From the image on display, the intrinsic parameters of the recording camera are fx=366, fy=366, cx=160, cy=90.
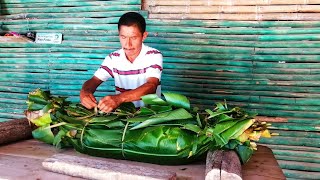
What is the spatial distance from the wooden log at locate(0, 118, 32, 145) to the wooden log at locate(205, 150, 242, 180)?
1253 millimetres

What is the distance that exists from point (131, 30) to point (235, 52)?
1072 millimetres

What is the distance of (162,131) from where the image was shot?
1763 millimetres

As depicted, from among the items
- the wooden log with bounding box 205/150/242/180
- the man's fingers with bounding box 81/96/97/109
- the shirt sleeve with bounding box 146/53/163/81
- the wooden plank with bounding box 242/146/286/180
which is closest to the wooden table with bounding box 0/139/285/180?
the wooden plank with bounding box 242/146/286/180

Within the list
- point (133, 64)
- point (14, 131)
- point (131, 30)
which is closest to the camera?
point (14, 131)

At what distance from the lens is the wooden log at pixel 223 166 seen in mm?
1417

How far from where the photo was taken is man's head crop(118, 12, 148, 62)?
2.67 metres

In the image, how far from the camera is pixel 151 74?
108 inches

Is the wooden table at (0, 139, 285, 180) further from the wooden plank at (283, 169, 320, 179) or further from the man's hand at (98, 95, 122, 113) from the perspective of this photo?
the wooden plank at (283, 169, 320, 179)

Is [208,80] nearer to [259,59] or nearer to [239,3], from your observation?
[259,59]

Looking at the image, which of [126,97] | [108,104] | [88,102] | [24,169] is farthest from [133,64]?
[24,169]

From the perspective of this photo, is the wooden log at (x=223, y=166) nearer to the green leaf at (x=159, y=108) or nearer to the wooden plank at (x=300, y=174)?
the green leaf at (x=159, y=108)

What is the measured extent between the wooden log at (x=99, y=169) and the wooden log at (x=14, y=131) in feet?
1.97

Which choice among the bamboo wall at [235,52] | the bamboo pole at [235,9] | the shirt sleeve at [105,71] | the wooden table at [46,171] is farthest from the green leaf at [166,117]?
the bamboo pole at [235,9]

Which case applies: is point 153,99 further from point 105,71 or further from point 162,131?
point 105,71
